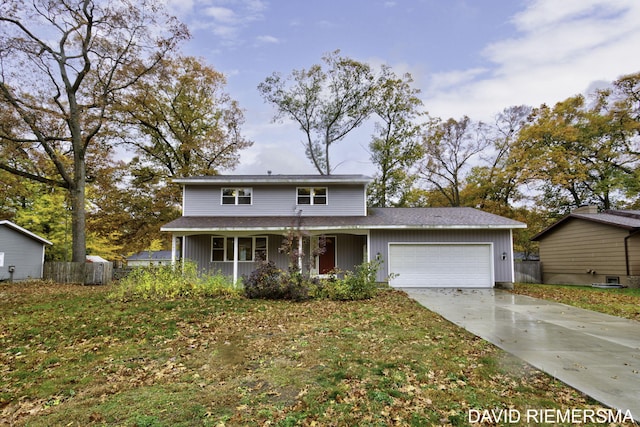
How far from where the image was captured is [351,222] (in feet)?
52.2

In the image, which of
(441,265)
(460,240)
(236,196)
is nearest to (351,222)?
(441,265)

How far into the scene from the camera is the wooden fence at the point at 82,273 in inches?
695

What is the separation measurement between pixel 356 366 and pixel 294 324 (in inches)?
117

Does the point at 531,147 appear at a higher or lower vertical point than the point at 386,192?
higher

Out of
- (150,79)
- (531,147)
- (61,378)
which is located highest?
(150,79)

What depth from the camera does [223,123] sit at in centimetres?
2706

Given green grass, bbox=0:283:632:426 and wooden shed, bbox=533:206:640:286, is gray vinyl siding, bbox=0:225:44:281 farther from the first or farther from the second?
wooden shed, bbox=533:206:640:286

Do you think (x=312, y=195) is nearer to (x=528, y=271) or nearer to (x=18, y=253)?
(x=528, y=271)

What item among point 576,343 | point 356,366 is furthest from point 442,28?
point 356,366

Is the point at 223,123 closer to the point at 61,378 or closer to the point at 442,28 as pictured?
the point at 442,28

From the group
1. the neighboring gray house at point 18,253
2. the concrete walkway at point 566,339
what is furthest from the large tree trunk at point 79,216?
the concrete walkway at point 566,339

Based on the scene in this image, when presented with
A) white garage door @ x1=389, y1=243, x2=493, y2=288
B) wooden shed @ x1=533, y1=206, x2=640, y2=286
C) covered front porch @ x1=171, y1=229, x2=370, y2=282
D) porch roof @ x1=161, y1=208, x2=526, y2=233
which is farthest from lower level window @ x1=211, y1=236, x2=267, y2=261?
wooden shed @ x1=533, y1=206, x2=640, y2=286

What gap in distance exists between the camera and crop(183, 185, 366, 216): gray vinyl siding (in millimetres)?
17438

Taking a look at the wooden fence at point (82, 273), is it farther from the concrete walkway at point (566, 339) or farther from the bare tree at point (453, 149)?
the bare tree at point (453, 149)
